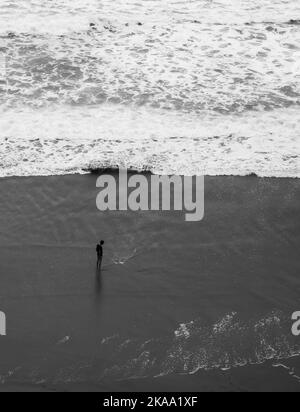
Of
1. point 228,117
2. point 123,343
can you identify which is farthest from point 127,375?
point 228,117

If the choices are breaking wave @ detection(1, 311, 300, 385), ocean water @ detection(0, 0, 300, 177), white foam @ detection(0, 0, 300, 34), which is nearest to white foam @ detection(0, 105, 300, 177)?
ocean water @ detection(0, 0, 300, 177)

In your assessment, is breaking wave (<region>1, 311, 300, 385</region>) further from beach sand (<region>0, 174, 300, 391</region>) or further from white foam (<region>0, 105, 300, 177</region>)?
white foam (<region>0, 105, 300, 177</region>)

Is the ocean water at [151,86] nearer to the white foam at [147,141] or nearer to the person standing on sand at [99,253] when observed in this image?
the white foam at [147,141]

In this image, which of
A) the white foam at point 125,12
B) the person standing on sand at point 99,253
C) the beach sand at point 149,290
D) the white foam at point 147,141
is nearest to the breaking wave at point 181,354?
the beach sand at point 149,290

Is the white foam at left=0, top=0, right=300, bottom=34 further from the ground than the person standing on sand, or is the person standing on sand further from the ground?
the white foam at left=0, top=0, right=300, bottom=34

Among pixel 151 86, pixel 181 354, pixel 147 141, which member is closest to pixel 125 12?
pixel 151 86

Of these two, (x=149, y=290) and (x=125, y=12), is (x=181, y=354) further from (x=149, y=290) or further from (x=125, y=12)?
(x=125, y=12)
